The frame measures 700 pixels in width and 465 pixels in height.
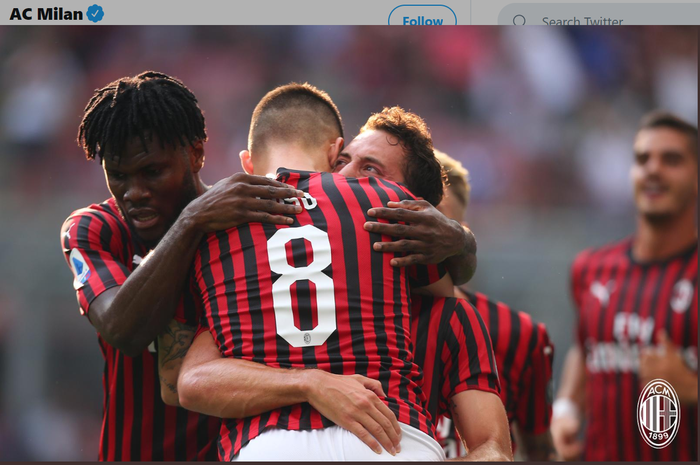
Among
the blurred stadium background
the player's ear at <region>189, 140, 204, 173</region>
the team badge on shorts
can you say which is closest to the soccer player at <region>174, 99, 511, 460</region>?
the player's ear at <region>189, 140, 204, 173</region>

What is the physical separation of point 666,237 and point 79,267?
4.37 meters

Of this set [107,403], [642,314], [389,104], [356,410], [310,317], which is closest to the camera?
[356,410]

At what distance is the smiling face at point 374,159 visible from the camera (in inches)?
110

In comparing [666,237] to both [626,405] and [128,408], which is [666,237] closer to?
[626,405]

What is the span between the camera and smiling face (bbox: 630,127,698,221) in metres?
5.50

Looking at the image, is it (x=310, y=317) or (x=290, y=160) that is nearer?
(x=310, y=317)

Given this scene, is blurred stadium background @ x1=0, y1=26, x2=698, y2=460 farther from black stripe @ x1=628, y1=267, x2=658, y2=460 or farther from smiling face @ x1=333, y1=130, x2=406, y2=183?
smiling face @ x1=333, y1=130, x2=406, y2=183

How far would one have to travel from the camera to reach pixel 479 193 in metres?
8.77

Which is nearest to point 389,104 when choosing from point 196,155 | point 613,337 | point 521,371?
point 613,337

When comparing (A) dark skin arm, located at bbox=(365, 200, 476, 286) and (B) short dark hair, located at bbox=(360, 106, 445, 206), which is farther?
(B) short dark hair, located at bbox=(360, 106, 445, 206)

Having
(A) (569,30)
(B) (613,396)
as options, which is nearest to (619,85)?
(A) (569,30)

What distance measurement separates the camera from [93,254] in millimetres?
2777

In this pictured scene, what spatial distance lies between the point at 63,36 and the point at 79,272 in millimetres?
7424

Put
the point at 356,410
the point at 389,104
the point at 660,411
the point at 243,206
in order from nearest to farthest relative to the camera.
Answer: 1. the point at 356,410
2. the point at 243,206
3. the point at 660,411
4. the point at 389,104
